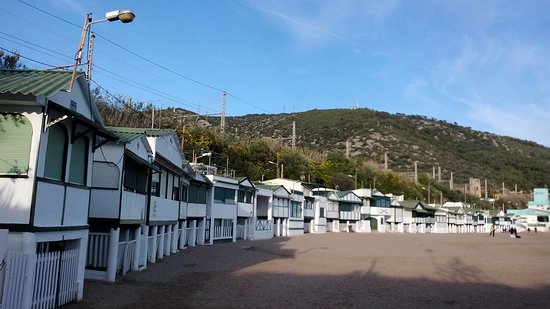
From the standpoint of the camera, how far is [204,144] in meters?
70.4

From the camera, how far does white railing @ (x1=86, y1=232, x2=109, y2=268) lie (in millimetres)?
18156

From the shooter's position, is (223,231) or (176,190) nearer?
(176,190)

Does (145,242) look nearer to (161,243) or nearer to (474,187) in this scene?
(161,243)

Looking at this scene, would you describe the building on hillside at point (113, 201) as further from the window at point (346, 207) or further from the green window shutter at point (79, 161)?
the window at point (346, 207)

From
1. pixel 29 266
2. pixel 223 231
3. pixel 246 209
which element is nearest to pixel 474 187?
pixel 246 209

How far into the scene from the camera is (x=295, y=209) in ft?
206

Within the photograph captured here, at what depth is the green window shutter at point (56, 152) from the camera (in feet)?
37.8

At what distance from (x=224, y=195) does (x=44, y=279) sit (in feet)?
106

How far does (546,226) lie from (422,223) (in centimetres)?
5513

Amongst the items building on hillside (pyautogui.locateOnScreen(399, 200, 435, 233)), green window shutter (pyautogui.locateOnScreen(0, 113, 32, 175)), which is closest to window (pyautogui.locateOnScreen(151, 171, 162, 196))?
green window shutter (pyautogui.locateOnScreen(0, 113, 32, 175))

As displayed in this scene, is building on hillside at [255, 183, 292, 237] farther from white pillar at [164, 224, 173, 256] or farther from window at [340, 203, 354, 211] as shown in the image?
Answer: white pillar at [164, 224, 173, 256]

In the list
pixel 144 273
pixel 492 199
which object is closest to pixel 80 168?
pixel 144 273

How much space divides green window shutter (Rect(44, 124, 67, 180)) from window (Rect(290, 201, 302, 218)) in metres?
49.8

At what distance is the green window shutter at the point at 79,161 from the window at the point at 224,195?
2825 cm
